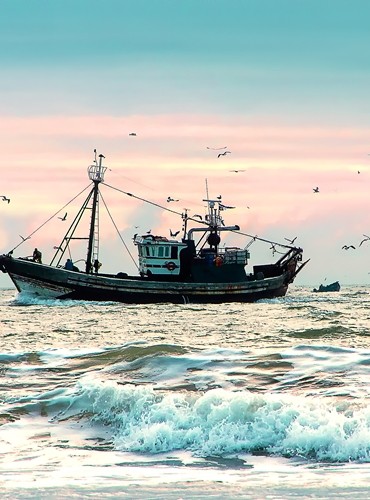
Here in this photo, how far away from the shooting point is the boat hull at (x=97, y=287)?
61.1 m

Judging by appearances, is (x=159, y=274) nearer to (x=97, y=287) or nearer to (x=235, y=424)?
(x=97, y=287)

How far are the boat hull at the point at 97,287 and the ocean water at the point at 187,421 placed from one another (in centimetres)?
3557

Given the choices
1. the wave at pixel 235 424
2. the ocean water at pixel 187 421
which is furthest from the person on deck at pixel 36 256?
the wave at pixel 235 424

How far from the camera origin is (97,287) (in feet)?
201

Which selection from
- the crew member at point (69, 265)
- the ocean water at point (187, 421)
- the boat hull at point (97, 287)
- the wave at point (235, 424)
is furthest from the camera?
the crew member at point (69, 265)

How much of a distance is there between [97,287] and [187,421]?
155 ft

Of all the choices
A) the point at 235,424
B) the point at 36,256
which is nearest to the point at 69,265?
the point at 36,256

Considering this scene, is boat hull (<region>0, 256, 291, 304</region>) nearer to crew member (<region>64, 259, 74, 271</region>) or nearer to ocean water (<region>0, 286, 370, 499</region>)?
crew member (<region>64, 259, 74, 271</region>)

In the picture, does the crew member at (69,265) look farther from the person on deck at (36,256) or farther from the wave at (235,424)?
the wave at (235,424)

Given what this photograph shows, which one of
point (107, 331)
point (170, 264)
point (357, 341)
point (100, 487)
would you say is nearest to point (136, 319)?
point (107, 331)

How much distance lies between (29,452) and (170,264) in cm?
5057

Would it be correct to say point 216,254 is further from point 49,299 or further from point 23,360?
point 23,360

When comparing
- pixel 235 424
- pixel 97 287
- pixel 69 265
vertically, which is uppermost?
pixel 69 265

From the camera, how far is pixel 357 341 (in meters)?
25.0
